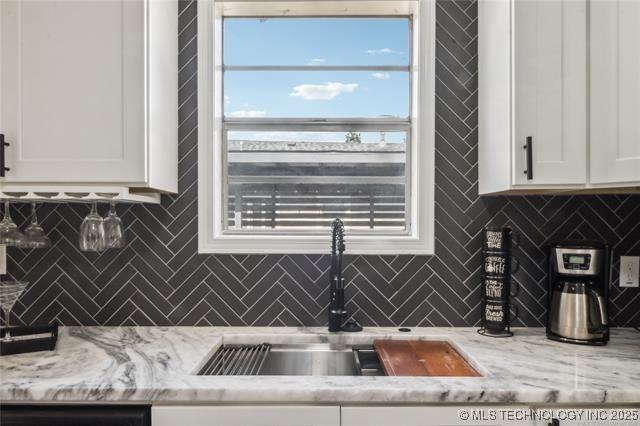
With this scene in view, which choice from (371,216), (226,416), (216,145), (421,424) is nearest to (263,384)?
(226,416)

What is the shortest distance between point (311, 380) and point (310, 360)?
507mm

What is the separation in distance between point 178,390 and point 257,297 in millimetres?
704

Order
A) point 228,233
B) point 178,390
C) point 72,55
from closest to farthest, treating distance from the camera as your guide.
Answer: point 178,390 → point 72,55 → point 228,233

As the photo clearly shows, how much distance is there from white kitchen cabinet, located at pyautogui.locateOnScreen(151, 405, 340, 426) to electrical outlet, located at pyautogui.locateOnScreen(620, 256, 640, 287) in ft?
4.83

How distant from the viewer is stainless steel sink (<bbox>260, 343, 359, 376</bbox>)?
1.70 meters

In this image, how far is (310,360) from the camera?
173 centimetres

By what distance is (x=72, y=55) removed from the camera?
1.47 meters

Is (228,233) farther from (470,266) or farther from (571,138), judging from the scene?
(571,138)

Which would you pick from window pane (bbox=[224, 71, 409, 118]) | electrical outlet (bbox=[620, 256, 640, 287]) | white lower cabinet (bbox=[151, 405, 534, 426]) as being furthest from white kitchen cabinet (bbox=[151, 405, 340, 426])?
electrical outlet (bbox=[620, 256, 640, 287])

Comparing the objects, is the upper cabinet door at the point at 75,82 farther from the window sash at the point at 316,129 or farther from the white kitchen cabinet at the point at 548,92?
the white kitchen cabinet at the point at 548,92

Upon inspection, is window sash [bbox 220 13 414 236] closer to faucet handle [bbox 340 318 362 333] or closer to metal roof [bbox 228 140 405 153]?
metal roof [bbox 228 140 405 153]

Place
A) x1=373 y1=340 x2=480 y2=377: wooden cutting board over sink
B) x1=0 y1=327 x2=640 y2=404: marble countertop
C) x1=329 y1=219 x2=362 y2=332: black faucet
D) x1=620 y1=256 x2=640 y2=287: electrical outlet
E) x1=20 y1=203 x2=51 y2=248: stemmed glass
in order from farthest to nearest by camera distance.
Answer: x1=620 y1=256 x2=640 y2=287: electrical outlet → x1=329 y1=219 x2=362 y2=332: black faucet → x1=20 y1=203 x2=51 y2=248: stemmed glass → x1=373 y1=340 x2=480 y2=377: wooden cutting board over sink → x1=0 y1=327 x2=640 y2=404: marble countertop

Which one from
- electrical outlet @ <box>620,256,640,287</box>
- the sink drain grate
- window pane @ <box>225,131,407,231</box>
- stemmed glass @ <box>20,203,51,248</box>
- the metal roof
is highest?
the metal roof

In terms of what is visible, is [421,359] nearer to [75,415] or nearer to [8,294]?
[75,415]
